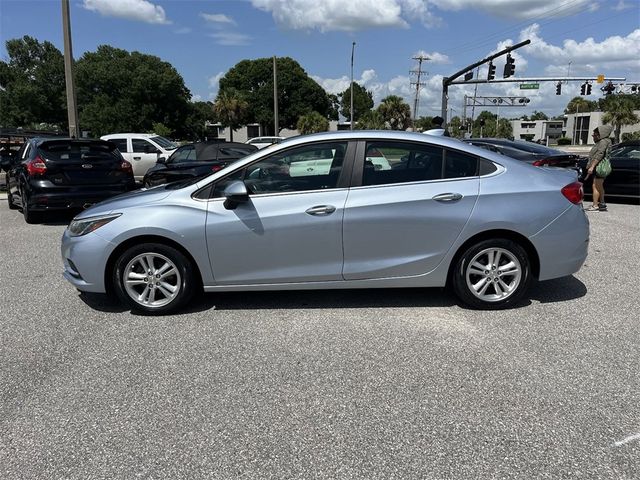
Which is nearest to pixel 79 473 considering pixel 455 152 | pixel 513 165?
pixel 455 152

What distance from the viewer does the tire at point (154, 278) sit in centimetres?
447

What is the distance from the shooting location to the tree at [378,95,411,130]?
195 ft

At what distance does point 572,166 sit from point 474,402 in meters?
9.55

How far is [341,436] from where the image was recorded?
2.80 m

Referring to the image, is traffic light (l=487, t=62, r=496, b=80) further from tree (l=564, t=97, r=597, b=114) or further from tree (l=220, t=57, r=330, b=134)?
tree (l=564, t=97, r=597, b=114)

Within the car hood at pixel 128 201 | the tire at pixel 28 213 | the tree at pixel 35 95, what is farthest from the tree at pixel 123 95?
the car hood at pixel 128 201

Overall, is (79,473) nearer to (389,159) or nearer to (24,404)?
(24,404)

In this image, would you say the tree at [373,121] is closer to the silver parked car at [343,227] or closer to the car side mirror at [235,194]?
the silver parked car at [343,227]

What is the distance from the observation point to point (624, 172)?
11578mm

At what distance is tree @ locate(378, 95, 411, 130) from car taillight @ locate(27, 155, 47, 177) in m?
53.1

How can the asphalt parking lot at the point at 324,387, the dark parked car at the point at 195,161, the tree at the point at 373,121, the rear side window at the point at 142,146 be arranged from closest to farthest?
the asphalt parking lot at the point at 324,387
the dark parked car at the point at 195,161
the rear side window at the point at 142,146
the tree at the point at 373,121

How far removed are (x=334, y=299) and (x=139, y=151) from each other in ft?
46.4

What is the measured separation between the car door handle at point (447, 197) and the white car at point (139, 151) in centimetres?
1406

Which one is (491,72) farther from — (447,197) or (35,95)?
(35,95)
